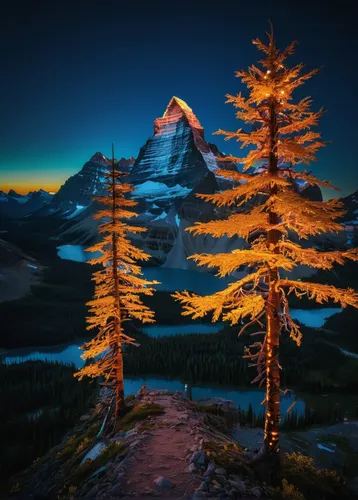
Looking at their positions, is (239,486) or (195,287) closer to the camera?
(239,486)

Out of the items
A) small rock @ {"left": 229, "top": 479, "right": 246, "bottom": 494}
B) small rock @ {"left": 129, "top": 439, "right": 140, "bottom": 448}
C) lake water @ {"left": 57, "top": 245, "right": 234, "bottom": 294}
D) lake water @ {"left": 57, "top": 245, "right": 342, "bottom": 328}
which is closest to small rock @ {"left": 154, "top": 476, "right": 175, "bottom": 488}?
small rock @ {"left": 229, "top": 479, "right": 246, "bottom": 494}

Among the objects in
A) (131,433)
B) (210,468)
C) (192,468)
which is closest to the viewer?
(210,468)

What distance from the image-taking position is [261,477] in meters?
10.5

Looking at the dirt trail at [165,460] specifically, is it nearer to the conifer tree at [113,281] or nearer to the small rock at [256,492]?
the small rock at [256,492]

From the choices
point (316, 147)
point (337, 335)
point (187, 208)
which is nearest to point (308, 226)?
point (316, 147)

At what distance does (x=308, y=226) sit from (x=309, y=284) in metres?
1.71

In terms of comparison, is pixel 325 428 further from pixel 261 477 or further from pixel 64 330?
pixel 64 330

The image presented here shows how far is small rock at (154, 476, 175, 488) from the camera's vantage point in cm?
920

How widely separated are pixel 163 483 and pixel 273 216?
8.52m

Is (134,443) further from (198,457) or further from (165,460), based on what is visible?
(198,457)

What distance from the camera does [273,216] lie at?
9992 millimetres

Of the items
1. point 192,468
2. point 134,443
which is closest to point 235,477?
point 192,468

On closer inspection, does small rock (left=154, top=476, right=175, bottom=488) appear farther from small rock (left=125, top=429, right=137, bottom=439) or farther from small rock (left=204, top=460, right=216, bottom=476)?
small rock (left=125, top=429, right=137, bottom=439)

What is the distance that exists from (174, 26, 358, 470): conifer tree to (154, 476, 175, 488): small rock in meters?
3.44
